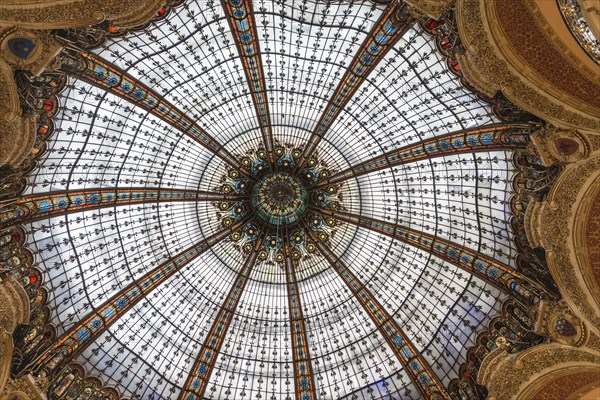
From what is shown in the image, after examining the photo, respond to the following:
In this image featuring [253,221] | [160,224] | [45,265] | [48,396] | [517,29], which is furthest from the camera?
[253,221]

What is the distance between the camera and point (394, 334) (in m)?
19.3

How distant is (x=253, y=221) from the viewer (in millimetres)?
22172

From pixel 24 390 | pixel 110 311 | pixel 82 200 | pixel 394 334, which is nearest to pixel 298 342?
pixel 394 334

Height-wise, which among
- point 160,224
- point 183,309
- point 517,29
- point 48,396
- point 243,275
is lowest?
point 48,396

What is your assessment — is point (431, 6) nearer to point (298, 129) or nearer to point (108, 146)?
point (298, 129)

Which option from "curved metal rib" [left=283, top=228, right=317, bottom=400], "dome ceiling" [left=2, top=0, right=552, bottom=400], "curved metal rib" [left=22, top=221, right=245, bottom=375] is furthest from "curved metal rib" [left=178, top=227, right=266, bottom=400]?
"curved metal rib" [left=22, top=221, right=245, bottom=375]

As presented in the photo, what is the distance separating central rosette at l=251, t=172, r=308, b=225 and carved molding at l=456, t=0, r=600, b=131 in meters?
11.7

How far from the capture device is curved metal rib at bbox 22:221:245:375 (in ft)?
53.0

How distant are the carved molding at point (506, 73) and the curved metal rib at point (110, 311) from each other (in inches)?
576

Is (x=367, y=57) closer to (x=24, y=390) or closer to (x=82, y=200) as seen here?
(x=82, y=200)

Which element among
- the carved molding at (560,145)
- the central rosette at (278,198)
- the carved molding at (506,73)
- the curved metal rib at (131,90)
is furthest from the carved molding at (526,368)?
the curved metal rib at (131,90)

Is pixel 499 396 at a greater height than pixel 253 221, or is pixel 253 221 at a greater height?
pixel 253 221

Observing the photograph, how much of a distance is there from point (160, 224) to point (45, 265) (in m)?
5.49

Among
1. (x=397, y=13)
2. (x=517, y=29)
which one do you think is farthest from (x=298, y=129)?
(x=517, y=29)
